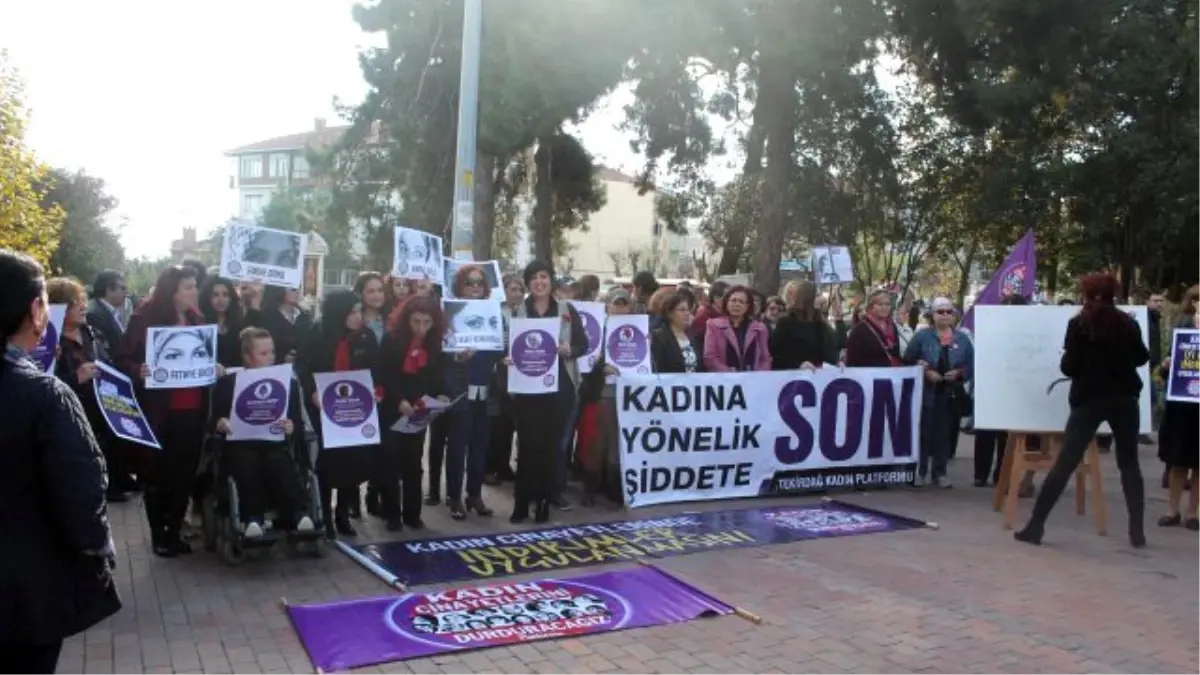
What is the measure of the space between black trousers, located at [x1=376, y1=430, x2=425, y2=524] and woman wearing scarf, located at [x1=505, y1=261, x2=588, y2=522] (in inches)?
30.9

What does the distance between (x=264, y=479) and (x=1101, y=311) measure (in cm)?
589

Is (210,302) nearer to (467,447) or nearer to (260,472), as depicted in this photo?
(260,472)

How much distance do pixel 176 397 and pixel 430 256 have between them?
2.23 metres

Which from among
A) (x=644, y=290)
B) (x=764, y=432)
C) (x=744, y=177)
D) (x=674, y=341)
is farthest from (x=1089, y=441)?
(x=744, y=177)

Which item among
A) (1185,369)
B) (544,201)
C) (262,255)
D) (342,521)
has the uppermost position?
(544,201)

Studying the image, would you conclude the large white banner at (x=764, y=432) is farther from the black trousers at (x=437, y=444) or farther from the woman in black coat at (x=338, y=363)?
the woman in black coat at (x=338, y=363)

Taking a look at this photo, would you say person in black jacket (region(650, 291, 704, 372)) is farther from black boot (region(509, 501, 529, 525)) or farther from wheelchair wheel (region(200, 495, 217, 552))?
wheelchair wheel (region(200, 495, 217, 552))

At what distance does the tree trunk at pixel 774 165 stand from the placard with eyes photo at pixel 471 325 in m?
10.9

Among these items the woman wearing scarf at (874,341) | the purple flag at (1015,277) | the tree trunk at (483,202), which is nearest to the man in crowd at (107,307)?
the woman wearing scarf at (874,341)

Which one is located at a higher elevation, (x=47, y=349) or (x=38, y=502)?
(x=47, y=349)

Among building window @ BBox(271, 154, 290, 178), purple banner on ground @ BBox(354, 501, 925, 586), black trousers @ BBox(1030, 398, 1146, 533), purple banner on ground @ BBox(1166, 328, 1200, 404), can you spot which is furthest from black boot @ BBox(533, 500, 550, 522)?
building window @ BBox(271, 154, 290, 178)

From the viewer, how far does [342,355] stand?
7.17 metres

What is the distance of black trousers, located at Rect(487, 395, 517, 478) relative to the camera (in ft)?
29.4

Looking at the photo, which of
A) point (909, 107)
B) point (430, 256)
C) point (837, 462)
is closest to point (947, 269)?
point (909, 107)
